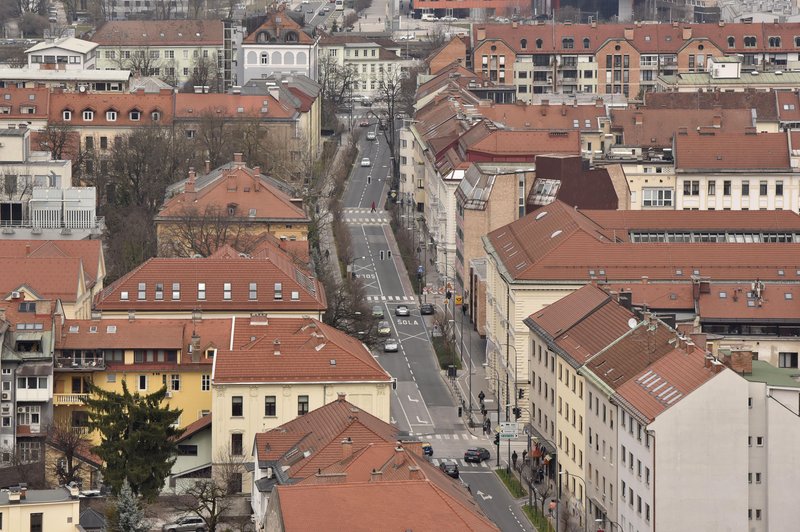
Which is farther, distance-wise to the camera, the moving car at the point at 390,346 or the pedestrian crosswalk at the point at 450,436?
the moving car at the point at 390,346

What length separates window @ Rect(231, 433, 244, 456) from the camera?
424ft

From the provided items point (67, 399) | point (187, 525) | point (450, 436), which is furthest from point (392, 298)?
point (187, 525)

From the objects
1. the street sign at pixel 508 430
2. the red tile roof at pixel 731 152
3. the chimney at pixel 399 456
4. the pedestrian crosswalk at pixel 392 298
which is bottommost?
the pedestrian crosswalk at pixel 392 298

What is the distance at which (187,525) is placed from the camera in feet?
394

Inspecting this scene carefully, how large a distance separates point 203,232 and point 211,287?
2381 centimetres

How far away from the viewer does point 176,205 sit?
17500 centimetres

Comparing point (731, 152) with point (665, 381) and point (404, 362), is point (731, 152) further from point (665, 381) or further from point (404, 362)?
point (665, 381)

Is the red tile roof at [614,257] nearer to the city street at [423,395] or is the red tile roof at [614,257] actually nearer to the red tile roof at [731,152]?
the city street at [423,395]

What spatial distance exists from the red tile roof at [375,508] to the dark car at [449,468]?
28.7 meters

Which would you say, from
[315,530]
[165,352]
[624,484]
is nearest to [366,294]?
[165,352]

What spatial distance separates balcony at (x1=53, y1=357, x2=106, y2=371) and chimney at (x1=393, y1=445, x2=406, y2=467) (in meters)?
29.5

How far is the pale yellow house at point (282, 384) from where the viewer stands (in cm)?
12950

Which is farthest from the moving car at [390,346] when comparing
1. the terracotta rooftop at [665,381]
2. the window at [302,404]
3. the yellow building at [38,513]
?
the yellow building at [38,513]

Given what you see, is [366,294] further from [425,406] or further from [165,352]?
[165,352]
